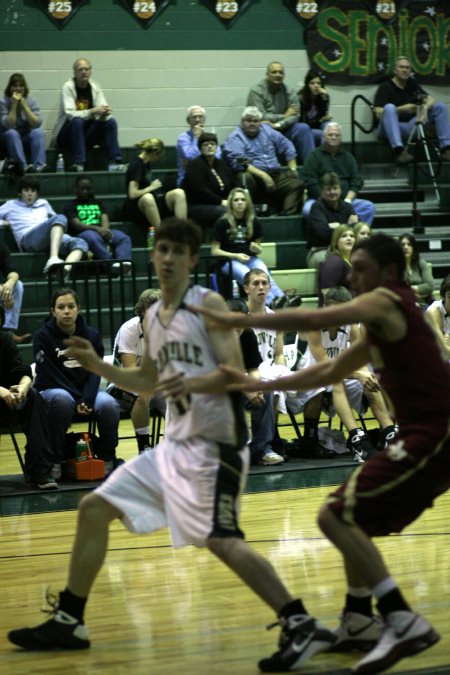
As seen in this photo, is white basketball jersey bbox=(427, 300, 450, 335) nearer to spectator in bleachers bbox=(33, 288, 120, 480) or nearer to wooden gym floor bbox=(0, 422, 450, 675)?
wooden gym floor bbox=(0, 422, 450, 675)

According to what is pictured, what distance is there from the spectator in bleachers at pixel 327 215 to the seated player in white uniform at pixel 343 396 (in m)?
3.04

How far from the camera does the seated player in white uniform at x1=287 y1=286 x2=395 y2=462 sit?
342 inches

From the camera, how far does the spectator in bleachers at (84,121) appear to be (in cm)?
1320

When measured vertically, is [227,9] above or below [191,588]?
above

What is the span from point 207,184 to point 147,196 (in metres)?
0.66

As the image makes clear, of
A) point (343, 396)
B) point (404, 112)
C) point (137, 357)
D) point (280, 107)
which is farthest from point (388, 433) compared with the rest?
point (404, 112)

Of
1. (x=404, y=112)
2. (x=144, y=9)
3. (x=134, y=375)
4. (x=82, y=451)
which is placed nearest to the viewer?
(x=134, y=375)

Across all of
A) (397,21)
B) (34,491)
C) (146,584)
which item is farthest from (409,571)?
(397,21)

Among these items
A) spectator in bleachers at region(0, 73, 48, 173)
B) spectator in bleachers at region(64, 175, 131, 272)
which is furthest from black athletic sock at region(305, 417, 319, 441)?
spectator in bleachers at region(0, 73, 48, 173)

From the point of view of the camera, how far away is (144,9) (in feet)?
47.8

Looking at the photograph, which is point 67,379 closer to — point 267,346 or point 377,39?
point 267,346

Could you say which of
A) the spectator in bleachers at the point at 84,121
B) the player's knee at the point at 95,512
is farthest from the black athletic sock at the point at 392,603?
the spectator in bleachers at the point at 84,121

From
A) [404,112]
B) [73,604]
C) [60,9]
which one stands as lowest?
[73,604]

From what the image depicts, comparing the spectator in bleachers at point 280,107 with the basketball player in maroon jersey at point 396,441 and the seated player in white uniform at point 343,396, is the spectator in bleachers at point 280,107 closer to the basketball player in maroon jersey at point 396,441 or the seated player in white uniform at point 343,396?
the seated player in white uniform at point 343,396
